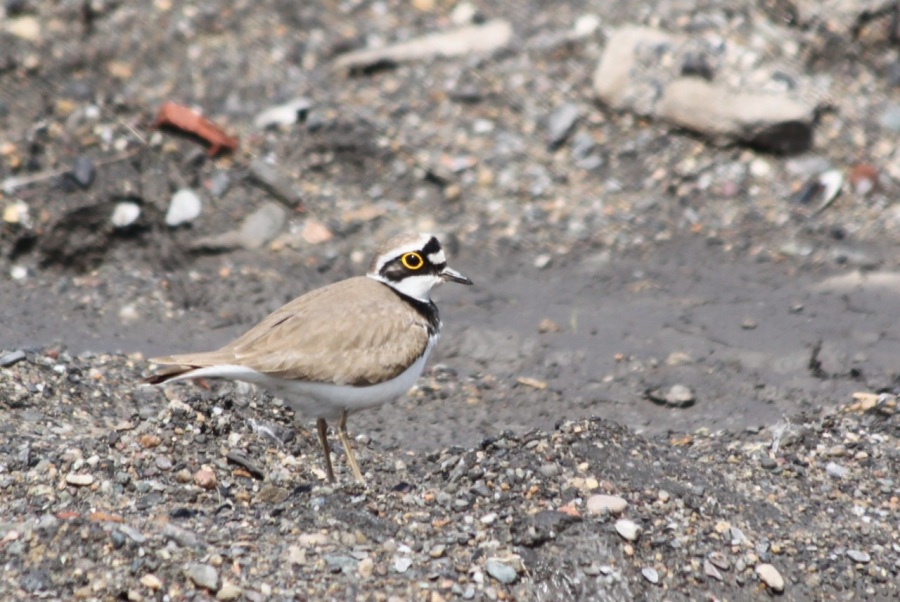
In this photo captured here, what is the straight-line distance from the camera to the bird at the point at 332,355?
556 cm

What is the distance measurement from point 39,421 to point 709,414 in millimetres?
3554

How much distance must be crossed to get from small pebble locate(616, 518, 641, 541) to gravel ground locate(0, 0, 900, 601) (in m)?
0.01

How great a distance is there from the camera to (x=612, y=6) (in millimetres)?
10273

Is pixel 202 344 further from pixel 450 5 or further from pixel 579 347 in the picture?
pixel 450 5

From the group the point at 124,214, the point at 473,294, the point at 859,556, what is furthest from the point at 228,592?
the point at 124,214

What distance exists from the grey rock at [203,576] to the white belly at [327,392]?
0.99 metres

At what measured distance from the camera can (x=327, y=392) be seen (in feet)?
18.9

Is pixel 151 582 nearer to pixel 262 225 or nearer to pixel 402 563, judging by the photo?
pixel 402 563

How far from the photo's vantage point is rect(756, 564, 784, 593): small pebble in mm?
5105

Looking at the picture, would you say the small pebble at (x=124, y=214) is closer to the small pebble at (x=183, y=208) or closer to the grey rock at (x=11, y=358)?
the small pebble at (x=183, y=208)

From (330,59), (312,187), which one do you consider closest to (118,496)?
(312,187)

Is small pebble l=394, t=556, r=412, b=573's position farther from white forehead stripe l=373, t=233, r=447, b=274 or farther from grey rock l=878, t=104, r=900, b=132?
grey rock l=878, t=104, r=900, b=132

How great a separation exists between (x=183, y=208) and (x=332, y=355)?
335 centimetres

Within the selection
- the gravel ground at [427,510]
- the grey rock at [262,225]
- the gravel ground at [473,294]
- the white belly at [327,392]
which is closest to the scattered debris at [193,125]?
the gravel ground at [473,294]
